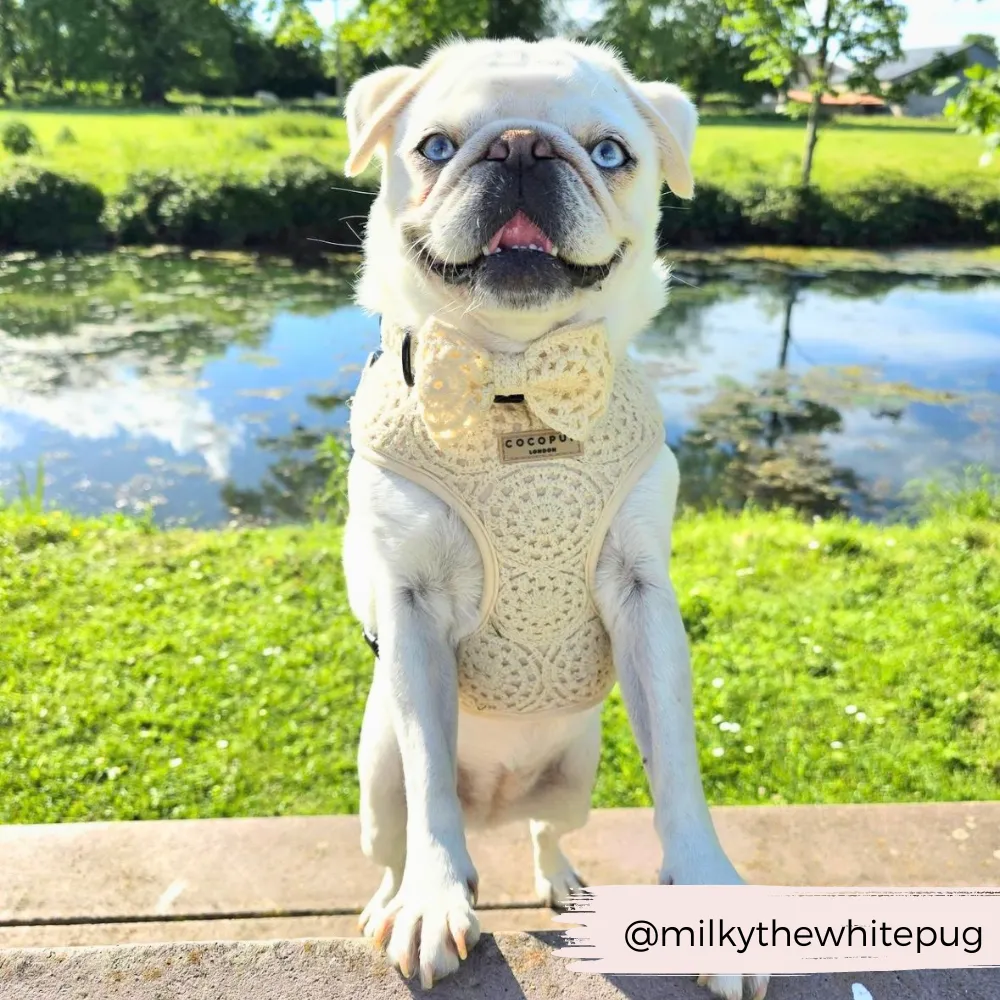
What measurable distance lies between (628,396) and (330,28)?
33.7ft

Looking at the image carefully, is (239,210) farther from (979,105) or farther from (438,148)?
(438,148)

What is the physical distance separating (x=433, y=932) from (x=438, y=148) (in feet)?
4.49

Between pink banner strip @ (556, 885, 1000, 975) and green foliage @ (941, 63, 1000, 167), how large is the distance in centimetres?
336

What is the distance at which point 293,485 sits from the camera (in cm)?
719

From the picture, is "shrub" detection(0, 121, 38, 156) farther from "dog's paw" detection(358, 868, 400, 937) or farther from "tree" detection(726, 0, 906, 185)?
"dog's paw" detection(358, 868, 400, 937)

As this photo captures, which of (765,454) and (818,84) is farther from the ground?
(818,84)

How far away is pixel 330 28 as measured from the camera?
1037cm

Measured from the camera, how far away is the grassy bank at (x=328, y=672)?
118 inches

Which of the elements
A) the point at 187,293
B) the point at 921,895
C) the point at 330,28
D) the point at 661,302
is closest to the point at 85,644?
the point at 661,302

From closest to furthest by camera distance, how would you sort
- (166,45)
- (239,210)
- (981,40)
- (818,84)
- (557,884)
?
(557,884), (981,40), (818,84), (239,210), (166,45)

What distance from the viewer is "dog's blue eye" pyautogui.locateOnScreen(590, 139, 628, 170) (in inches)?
64.1

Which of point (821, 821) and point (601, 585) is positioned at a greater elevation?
point (601, 585)

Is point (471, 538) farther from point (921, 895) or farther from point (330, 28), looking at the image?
point (330, 28)

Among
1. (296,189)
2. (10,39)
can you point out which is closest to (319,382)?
(296,189)
